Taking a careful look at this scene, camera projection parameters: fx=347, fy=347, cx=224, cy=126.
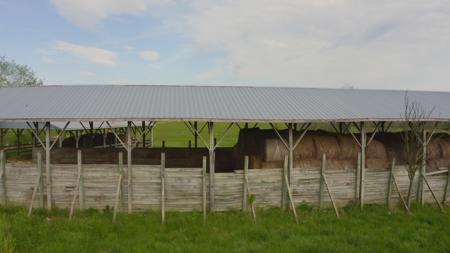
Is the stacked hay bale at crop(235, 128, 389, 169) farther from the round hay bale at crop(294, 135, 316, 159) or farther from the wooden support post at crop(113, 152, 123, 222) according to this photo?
the wooden support post at crop(113, 152, 123, 222)

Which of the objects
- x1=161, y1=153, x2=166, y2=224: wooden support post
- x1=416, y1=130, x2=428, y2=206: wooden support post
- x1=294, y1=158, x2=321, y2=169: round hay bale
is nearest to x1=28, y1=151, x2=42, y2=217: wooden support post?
x1=161, y1=153, x2=166, y2=224: wooden support post

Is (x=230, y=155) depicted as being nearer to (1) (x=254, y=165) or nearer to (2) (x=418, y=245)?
(1) (x=254, y=165)

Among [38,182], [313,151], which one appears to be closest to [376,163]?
[313,151]

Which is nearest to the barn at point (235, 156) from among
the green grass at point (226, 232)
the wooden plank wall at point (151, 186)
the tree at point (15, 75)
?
the wooden plank wall at point (151, 186)

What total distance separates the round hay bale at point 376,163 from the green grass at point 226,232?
97.5 inches

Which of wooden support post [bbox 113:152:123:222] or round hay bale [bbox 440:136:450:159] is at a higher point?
round hay bale [bbox 440:136:450:159]

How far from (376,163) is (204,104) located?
8.00 m

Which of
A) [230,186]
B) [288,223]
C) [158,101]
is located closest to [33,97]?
[158,101]

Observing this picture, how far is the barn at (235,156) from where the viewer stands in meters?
12.9

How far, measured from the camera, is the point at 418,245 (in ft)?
32.9

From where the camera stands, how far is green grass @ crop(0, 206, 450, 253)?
9.63 m

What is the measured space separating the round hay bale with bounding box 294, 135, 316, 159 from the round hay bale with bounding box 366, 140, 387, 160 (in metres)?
2.66

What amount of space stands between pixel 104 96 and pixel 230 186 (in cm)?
672

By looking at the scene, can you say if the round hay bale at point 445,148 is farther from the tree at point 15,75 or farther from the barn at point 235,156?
the tree at point 15,75
